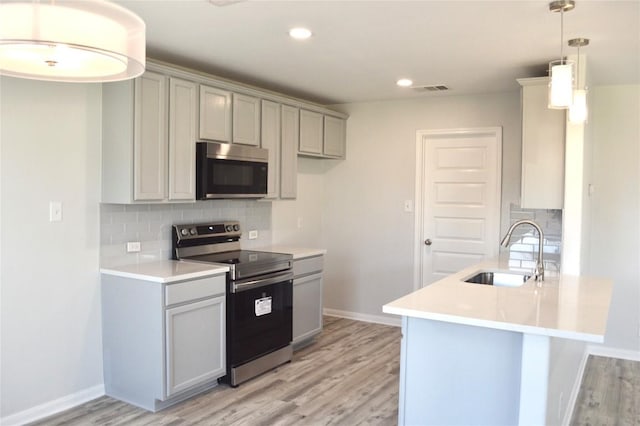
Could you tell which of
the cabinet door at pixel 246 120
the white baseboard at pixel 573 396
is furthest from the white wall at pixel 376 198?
the white baseboard at pixel 573 396

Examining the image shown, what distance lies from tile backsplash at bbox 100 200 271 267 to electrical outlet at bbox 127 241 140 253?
22mm

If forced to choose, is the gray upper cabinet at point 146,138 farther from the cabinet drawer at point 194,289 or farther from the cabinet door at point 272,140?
the cabinet door at point 272,140

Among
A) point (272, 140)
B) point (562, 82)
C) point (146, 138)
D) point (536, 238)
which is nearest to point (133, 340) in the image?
point (146, 138)

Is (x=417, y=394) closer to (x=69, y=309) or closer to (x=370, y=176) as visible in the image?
(x=69, y=309)

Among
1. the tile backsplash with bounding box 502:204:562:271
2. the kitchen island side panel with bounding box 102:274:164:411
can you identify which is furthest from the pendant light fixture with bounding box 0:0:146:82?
the tile backsplash with bounding box 502:204:562:271

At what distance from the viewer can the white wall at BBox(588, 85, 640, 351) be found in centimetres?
455

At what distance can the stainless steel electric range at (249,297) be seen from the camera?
368 centimetres

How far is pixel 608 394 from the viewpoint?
12.4 feet

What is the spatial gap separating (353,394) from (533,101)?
8.21 ft

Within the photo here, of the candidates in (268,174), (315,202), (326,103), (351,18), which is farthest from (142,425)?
(326,103)

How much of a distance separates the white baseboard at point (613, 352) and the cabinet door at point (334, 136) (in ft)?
9.92

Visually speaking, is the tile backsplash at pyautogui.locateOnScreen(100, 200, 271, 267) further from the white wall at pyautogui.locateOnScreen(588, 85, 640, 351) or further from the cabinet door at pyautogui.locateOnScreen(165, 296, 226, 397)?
the white wall at pyautogui.locateOnScreen(588, 85, 640, 351)

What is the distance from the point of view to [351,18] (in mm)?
2846

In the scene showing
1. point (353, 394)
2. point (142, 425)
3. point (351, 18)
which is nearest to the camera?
point (351, 18)
